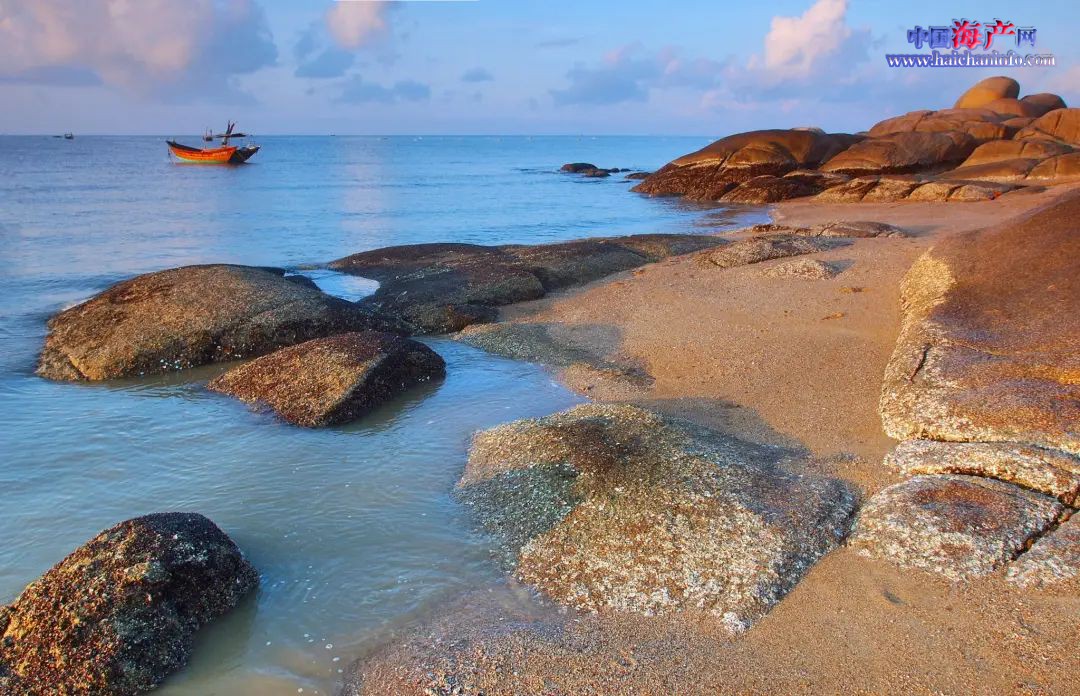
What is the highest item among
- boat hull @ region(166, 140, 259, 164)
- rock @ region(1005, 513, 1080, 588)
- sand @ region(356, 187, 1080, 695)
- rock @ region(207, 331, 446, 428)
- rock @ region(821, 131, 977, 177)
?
boat hull @ region(166, 140, 259, 164)

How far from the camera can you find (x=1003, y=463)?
6.40m

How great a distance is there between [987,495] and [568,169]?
7147 centimetres

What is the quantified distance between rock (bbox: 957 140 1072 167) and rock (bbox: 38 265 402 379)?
36.4m

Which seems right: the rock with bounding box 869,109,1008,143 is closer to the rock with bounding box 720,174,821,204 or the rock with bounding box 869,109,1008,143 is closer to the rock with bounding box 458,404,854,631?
the rock with bounding box 720,174,821,204

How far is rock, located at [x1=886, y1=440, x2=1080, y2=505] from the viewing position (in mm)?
6062

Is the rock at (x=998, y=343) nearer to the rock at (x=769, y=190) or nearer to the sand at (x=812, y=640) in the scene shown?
the sand at (x=812, y=640)

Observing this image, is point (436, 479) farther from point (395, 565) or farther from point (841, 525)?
point (841, 525)

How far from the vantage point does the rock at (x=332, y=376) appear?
922cm

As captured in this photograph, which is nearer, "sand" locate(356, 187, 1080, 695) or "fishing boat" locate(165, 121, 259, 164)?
"sand" locate(356, 187, 1080, 695)

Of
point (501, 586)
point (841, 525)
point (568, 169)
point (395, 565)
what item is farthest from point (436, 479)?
point (568, 169)

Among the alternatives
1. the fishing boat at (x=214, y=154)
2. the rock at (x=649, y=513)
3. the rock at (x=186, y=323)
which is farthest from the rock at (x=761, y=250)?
the fishing boat at (x=214, y=154)

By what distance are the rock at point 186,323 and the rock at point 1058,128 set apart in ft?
133

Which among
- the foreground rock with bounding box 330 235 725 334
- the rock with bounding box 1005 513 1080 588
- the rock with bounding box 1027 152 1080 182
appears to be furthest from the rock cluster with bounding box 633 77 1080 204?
the rock with bounding box 1005 513 1080 588

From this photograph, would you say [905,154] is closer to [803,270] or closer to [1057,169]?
[1057,169]
